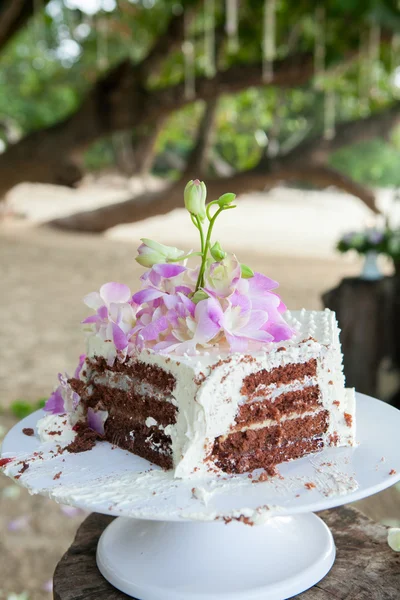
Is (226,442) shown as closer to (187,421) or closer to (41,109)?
(187,421)

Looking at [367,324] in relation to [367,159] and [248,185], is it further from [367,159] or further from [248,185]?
[367,159]

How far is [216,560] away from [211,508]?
33cm

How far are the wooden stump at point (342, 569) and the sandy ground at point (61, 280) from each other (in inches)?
56.7

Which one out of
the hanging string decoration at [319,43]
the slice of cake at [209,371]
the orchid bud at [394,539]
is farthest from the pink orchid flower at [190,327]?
the hanging string decoration at [319,43]

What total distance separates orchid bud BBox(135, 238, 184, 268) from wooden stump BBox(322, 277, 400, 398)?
12.4 feet

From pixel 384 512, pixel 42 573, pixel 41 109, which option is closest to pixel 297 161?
pixel 384 512

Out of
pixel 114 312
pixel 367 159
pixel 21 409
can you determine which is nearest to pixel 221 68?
pixel 21 409

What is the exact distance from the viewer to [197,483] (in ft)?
5.07

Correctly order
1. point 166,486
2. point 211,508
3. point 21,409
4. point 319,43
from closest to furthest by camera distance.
Result: point 211,508 → point 166,486 → point 21,409 → point 319,43

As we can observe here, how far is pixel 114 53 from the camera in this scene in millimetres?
13039

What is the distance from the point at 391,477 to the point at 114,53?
41.3ft

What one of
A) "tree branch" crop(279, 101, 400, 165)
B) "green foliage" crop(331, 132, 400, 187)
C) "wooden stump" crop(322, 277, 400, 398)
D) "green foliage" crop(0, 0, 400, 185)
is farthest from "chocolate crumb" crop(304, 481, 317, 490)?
"green foliage" crop(331, 132, 400, 187)

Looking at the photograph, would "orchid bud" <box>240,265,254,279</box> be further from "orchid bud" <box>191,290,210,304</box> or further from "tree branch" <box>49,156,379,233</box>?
"tree branch" <box>49,156,379,233</box>

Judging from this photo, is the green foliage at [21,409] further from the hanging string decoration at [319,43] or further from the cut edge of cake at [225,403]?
the hanging string decoration at [319,43]
